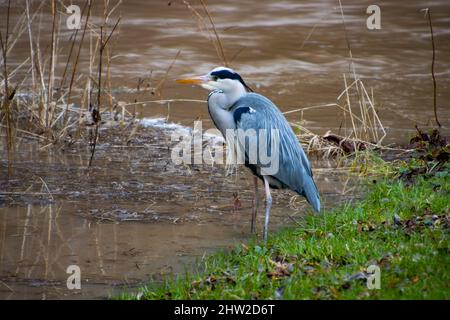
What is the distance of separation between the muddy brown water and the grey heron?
33 centimetres

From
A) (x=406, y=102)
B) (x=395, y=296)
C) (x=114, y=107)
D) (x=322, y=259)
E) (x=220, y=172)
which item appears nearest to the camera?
(x=395, y=296)

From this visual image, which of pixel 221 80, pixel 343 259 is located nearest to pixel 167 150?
pixel 221 80

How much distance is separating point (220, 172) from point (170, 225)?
5.35 ft

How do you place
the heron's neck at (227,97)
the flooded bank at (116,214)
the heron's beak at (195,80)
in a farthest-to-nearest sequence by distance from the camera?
the heron's neck at (227,97)
the heron's beak at (195,80)
the flooded bank at (116,214)

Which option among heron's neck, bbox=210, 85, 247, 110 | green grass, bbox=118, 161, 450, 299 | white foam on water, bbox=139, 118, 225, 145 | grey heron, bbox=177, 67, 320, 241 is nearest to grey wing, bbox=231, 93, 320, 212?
grey heron, bbox=177, 67, 320, 241

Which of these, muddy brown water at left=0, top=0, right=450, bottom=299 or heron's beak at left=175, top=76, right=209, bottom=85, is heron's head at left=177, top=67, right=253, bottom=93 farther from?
muddy brown water at left=0, top=0, right=450, bottom=299

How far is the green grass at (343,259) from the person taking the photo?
4.75 metres

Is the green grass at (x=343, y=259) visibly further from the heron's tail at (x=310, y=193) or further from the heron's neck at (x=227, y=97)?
the heron's neck at (x=227, y=97)

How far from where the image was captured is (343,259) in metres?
5.29

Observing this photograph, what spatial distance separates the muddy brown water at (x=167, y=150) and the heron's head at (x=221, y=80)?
1033 millimetres

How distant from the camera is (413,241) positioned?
17.8 ft

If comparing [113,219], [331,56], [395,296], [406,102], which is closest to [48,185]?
[113,219]

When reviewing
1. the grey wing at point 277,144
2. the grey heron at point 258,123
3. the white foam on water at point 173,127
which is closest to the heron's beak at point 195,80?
the grey heron at point 258,123
